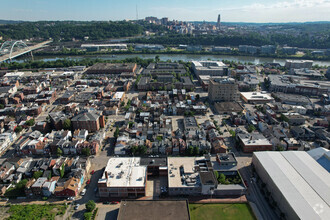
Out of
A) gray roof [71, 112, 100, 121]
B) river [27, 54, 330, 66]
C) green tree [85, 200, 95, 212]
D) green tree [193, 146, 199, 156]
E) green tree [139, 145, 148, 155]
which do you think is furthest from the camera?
river [27, 54, 330, 66]

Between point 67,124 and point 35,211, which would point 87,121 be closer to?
point 67,124

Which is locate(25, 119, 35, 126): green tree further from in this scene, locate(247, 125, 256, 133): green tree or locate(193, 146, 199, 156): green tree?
locate(247, 125, 256, 133): green tree

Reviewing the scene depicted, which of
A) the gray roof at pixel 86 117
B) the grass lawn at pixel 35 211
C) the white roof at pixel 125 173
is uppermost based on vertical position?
the gray roof at pixel 86 117

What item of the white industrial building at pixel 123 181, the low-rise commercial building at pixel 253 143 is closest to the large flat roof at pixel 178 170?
the white industrial building at pixel 123 181

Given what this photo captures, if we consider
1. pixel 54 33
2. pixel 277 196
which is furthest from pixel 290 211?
pixel 54 33

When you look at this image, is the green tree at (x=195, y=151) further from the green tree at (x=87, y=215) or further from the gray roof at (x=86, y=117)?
the gray roof at (x=86, y=117)

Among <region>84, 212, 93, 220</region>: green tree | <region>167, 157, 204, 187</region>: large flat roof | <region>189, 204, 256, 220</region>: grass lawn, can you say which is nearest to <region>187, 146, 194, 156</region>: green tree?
<region>167, 157, 204, 187</region>: large flat roof

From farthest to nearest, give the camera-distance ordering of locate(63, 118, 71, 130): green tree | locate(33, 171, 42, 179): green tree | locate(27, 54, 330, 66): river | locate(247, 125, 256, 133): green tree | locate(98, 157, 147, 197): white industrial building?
1. locate(27, 54, 330, 66): river
2. locate(247, 125, 256, 133): green tree
3. locate(63, 118, 71, 130): green tree
4. locate(33, 171, 42, 179): green tree
5. locate(98, 157, 147, 197): white industrial building
